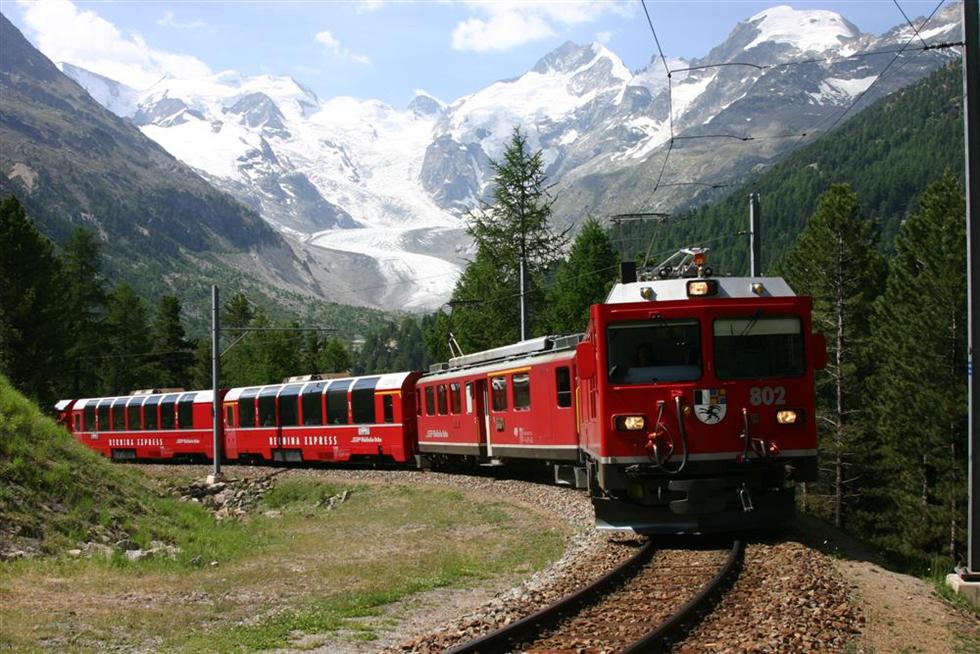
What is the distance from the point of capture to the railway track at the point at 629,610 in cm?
903

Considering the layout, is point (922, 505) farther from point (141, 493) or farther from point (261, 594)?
point (261, 594)

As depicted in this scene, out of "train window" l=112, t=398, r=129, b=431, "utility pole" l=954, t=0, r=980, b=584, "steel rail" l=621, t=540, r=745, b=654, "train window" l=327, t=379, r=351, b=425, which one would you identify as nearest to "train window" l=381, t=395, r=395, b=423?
"train window" l=327, t=379, r=351, b=425

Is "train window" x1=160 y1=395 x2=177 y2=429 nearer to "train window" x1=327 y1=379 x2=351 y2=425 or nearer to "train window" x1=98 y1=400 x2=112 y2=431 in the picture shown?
"train window" x1=98 y1=400 x2=112 y2=431

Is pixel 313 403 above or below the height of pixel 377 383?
below

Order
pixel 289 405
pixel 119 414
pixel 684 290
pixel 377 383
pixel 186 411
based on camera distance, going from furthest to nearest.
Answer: pixel 119 414 → pixel 186 411 → pixel 289 405 → pixel 377 383 → pixel 684 290

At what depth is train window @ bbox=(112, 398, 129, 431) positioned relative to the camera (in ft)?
174

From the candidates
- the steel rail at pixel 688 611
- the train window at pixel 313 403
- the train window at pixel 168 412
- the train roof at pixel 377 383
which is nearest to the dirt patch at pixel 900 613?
the steel rail at pixel 688 611

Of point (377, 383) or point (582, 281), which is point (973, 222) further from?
point (582, 281)

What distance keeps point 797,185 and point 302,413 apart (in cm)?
17364

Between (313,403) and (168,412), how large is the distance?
532 inches

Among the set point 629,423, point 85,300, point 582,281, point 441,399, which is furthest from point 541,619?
point 85,300

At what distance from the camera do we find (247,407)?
44406 millimetres

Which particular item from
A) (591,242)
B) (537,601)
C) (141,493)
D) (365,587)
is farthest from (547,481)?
(591,242)

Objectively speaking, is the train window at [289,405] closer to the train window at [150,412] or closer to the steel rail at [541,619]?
the train window at [150,412]
